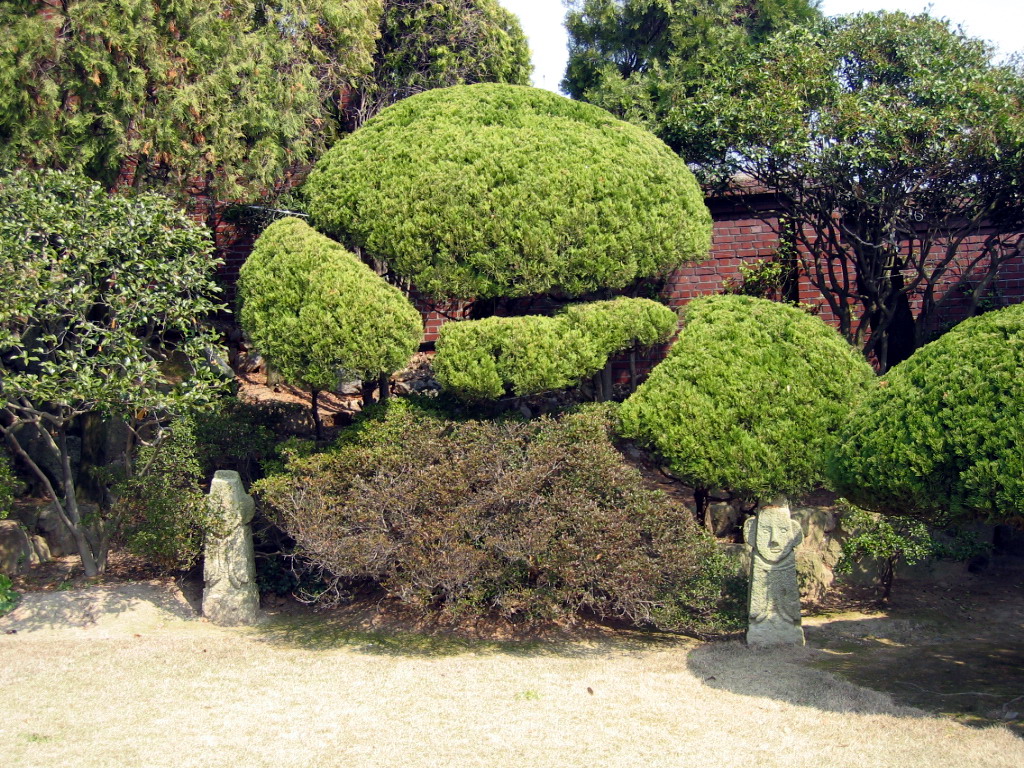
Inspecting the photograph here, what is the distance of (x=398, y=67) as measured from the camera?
1071cm

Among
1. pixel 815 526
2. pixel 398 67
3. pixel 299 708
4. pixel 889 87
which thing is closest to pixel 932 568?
pixel 815 526

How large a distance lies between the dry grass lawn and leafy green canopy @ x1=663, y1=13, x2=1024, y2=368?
12.5 feet

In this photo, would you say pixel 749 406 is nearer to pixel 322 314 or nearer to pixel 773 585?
pixel 773 585

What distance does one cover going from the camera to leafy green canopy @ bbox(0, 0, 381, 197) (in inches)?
289

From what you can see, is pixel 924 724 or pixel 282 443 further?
pixel 282 443

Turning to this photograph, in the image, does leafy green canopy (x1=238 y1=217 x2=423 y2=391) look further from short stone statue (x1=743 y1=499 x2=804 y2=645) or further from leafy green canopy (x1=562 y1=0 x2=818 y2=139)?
leafy green canopy (x1=562 y1=0 x2=818 y2=139)

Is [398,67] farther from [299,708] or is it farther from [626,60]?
[299,708]

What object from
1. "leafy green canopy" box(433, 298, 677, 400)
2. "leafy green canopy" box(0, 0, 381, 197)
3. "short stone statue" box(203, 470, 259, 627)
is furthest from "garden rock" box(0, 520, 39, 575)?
"leafy green canopy" box(433, 298, 677, 400)

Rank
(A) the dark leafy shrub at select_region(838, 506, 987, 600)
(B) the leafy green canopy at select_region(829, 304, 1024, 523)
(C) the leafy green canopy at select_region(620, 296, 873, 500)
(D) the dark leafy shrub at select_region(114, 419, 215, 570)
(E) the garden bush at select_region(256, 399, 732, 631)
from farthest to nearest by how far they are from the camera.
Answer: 1. (D) the dark leafy shrub at select_region(114, 419, 215, 570)
2. (A) the dark leafy shrub at select_region(838, 506, 987, 600)
3. (C) the leafy green canopy at select_region(620, 296, 873, 500)
4. (E) the garden bush at select_region(256, 399, 732, 631)
5. (B) the leafy green canopy at select_region(829, 304, 1024, 523)

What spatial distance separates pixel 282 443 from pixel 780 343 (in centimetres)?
394

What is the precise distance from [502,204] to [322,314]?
159 cm

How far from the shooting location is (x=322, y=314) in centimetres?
677

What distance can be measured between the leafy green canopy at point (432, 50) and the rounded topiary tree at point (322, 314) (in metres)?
3.93

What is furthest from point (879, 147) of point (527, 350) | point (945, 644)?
point (945, 644)
